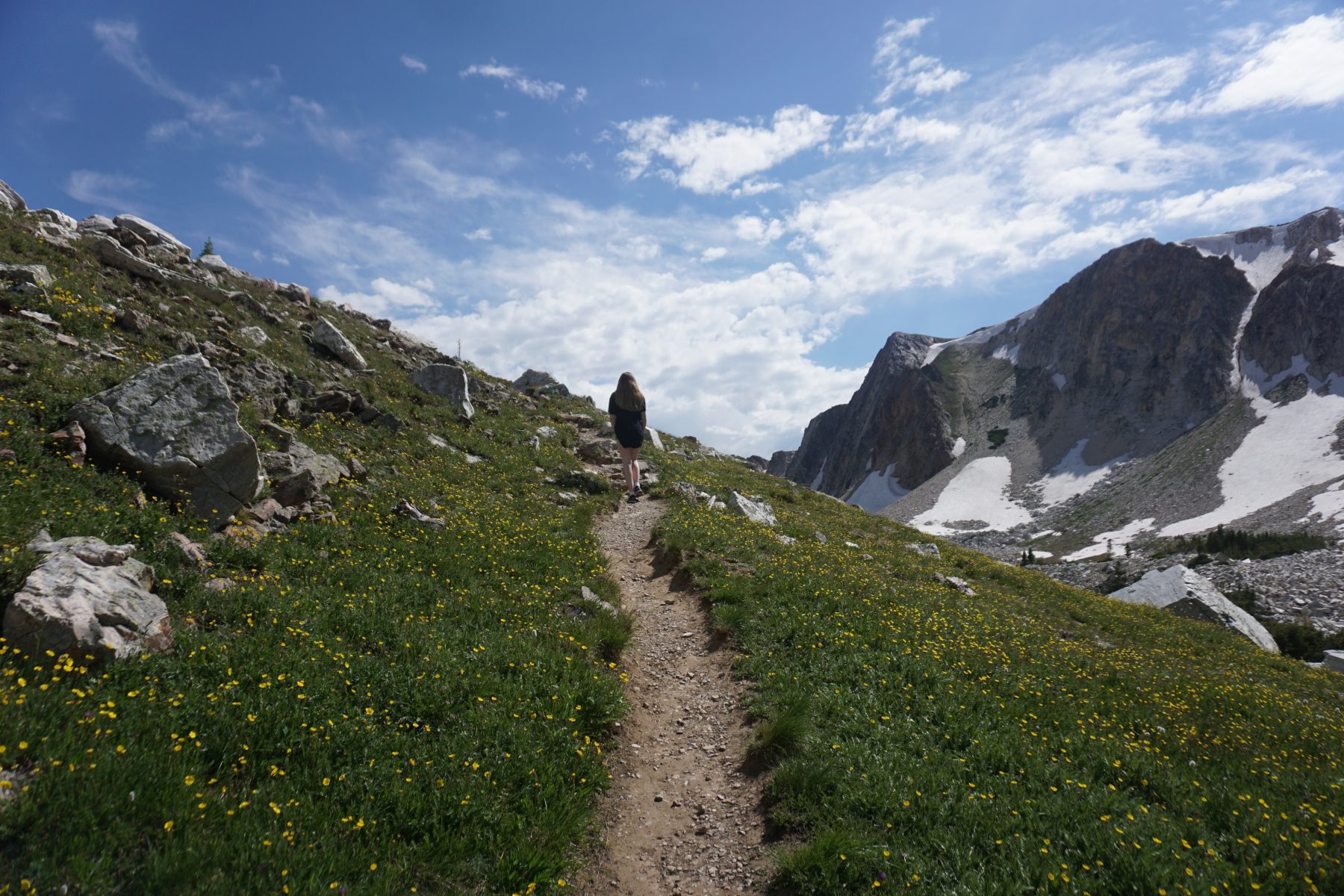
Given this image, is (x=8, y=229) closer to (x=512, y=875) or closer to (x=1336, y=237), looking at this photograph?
(x=512, y=875)

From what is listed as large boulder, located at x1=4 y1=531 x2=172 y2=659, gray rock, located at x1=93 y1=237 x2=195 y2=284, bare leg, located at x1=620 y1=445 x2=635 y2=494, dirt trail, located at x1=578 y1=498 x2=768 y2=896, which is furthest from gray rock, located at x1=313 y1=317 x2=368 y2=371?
large boulder, located at x1=4 y1=531 x2=172 y2=659

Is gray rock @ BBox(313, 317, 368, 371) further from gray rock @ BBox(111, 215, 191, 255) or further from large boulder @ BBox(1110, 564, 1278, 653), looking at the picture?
large boulder @ BBox(1110, 564, 1278, 653)

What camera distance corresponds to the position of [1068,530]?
10262 cm

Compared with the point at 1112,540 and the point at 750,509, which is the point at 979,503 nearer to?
the point at 1112,540

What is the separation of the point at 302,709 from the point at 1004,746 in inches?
351

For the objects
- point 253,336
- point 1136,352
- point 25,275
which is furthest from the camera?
point 1136,352

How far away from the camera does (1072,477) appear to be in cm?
12925

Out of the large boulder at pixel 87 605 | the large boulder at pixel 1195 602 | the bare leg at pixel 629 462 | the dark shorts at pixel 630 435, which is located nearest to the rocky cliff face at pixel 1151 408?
the large boulder at pixel 1195 602

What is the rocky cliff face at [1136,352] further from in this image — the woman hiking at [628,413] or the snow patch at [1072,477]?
the woman hiking at [628,413]

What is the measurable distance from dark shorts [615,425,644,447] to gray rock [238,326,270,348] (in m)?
12.8

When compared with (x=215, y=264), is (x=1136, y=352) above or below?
above

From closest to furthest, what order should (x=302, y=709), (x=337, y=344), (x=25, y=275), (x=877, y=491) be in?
(x=302, y=709) → (x=25, y=275) → (x=337, y=344) → (x=877, y=491)

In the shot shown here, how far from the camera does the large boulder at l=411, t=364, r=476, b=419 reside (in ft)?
82.7

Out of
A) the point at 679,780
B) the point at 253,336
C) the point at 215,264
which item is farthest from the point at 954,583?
the point at 215,264
